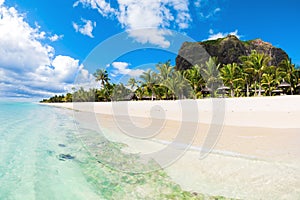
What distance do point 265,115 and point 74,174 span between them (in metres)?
11.8

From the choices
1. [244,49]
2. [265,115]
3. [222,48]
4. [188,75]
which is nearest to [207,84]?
[188,75]

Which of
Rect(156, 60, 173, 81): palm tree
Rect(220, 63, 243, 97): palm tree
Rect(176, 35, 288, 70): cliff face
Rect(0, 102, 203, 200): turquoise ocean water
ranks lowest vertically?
Rect(0, 102, 203, 200): turquoise ocean water

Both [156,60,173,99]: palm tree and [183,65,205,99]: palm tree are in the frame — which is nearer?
[183,65,205,99]: palm tree

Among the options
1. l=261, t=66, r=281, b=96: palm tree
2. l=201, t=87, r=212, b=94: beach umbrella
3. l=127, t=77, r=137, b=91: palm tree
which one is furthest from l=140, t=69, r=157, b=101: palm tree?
l=261, t=66, r=281, b=96: palm tree

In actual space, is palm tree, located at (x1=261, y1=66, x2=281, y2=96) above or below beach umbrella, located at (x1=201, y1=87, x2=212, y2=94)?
above

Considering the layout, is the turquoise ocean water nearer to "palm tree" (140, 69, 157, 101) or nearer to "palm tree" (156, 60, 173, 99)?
"palm tree" (156, 60, 173, 99)

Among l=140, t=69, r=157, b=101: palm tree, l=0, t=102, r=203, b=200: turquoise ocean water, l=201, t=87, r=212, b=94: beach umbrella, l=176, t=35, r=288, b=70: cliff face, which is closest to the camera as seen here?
l=0, t=102, r=203, b=200: turquoise ocean water

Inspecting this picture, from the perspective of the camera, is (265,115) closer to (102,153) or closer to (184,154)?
(184,154)

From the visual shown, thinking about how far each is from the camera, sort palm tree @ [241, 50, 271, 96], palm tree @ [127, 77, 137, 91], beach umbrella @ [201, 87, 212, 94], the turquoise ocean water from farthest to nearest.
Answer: palm tree @ [127, 77, 137, 91] → beach umbrella @ [201, 87, 212, 94] → palm tree @ [241, 50, 271, 96] → the turquoise ocean water

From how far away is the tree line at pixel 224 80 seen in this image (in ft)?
109

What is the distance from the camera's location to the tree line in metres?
33.1

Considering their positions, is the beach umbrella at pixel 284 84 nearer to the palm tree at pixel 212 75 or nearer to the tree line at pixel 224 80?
the tree line at pixel 224 80

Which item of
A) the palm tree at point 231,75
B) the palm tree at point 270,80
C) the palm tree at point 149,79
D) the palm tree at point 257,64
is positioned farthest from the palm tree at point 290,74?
the palm tree at point 149,79

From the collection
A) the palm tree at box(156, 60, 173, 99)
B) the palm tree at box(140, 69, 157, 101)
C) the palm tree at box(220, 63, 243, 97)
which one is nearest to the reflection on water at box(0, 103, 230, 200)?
the palm tree at box(220, 63, 243, 97)
